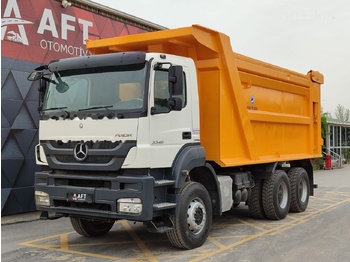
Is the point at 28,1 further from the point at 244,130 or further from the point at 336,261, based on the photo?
the point at 336,261

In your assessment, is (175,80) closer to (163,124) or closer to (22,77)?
(163,124)

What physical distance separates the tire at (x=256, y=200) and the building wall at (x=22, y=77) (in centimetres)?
474

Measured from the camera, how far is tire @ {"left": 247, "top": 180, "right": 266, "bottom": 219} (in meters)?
8.98

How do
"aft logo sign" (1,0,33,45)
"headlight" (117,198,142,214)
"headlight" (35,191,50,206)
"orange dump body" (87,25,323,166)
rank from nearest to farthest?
"headlight" (117,198,142,214), "headlight" (35,191,50,206), "orange dump body" (87,25,323,166), "aft logo sign" (1,0,33,45)

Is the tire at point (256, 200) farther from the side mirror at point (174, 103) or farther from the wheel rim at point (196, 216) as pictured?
the side mirror at point (174, 103)

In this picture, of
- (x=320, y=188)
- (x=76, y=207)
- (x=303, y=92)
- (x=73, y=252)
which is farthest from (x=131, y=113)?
(x=320, y=188)

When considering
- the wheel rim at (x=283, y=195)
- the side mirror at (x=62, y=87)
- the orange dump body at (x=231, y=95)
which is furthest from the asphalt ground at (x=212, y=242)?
the side mirror at (x=62, y=87)

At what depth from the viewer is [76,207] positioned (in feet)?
20.5

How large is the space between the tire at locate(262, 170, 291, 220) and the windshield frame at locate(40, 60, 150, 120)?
406 centimetres

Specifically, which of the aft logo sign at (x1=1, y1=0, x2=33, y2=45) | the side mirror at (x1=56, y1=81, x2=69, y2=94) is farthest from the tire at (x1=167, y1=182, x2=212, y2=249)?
the aft logo sign at (x1=1, y1=0, x2=33, y2=45)

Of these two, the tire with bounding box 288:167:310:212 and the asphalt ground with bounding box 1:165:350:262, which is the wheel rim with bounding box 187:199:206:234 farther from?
the tire with bounding box 288:167:310:212

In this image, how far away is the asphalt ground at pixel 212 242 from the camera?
6.26m

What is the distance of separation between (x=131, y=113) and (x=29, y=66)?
4821 mm

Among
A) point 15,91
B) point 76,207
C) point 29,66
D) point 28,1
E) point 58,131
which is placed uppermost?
point 28,1
